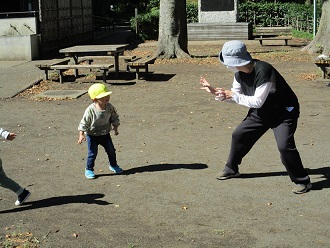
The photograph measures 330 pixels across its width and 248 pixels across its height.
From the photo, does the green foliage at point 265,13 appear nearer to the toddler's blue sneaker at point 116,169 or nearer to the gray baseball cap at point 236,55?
the toddler's blue sneaker at point 116,169

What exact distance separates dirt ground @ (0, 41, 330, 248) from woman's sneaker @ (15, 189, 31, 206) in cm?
9

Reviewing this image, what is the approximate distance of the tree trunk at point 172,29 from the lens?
66.8 feet

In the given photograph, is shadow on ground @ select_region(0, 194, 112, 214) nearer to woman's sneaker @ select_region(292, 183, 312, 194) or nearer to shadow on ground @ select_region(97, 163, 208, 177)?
shadow on ground @ select_region(97, 163, 208, 177)

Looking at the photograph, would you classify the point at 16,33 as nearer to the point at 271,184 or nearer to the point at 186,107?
the point at 186,107

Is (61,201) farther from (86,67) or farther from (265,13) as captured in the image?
(265,13)

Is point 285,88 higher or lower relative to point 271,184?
higher

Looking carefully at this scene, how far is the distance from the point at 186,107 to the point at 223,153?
3717mm

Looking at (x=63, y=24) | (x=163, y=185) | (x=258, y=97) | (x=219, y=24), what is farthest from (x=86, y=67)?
(x=219, y=24)

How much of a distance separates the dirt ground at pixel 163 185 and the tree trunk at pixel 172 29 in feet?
28.1

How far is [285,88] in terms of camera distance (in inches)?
254

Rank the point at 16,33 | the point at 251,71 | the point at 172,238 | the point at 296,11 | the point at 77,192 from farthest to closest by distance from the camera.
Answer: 1. the point at 296,11
2. the point at 16,33
3. the point at 77,192
4. the point at 251,71
5. the point at 172,238

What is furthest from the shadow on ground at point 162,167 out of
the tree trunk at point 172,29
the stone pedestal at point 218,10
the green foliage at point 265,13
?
the green foliage at point 265,13

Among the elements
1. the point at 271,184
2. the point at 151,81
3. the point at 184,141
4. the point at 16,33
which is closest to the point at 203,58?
the point at 151,81

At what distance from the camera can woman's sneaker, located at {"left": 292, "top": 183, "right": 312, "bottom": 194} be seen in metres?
6.48
